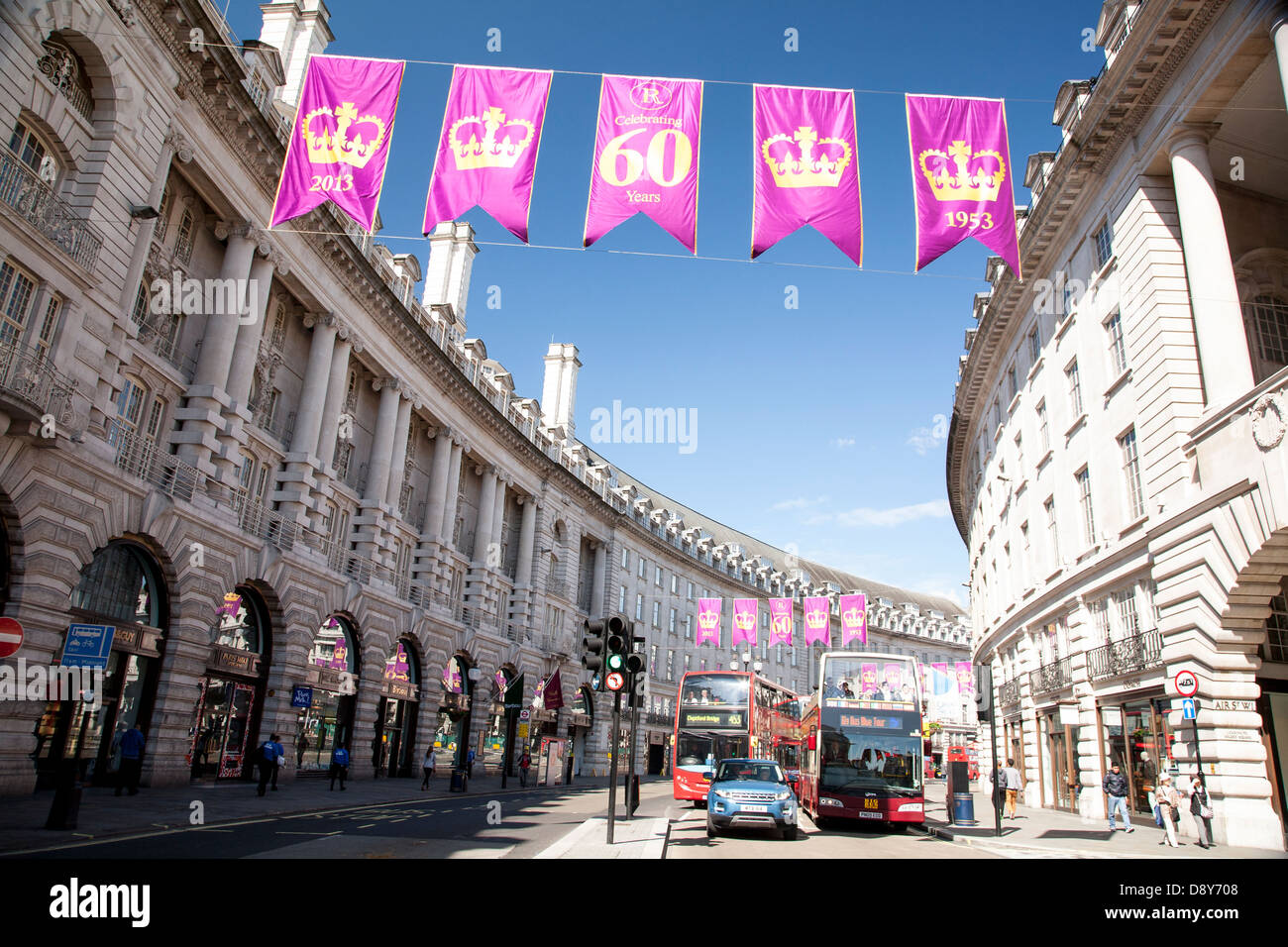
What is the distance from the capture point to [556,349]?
185 feet

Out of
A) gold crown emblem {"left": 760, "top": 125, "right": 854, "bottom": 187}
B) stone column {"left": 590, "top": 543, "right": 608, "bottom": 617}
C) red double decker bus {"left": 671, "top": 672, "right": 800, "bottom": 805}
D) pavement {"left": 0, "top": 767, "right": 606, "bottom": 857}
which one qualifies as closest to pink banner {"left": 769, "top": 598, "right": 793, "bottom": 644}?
stone column {"left": 590, "top": 543, "right": 608, "bottom": 617}

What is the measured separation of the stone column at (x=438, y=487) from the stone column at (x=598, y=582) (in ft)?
73.7

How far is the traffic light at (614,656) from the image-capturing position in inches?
546

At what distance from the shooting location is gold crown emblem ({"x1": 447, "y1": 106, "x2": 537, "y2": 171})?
45.2 ft

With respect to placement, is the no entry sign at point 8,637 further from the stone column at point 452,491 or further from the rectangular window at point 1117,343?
the stone column at point 452,491

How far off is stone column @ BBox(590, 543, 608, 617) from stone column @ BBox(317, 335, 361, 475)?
30966mm

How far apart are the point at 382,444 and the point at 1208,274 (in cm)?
2877

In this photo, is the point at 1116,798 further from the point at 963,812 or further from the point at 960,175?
the point at 960,175

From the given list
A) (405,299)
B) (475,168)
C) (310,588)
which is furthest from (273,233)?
(475,168)

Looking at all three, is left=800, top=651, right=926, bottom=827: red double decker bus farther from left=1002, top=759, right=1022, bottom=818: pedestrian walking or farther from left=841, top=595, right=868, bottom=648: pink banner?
left=841, top=595, right=868, bottom=648: pink banner

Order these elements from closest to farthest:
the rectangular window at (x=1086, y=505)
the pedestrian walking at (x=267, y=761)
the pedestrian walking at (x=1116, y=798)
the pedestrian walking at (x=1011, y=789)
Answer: the pedestrian walking at (x=1116, y=798)
the pedestrian walking at (x=267, y=761)
the rectangular window at (x=1086, y=505)
the pedestrian walking at (x=1011, y=789)

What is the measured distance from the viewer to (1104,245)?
79.2ft

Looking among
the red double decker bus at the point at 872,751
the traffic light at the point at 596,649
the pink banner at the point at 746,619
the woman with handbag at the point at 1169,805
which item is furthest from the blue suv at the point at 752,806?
the pink banner at the point at 746,619
